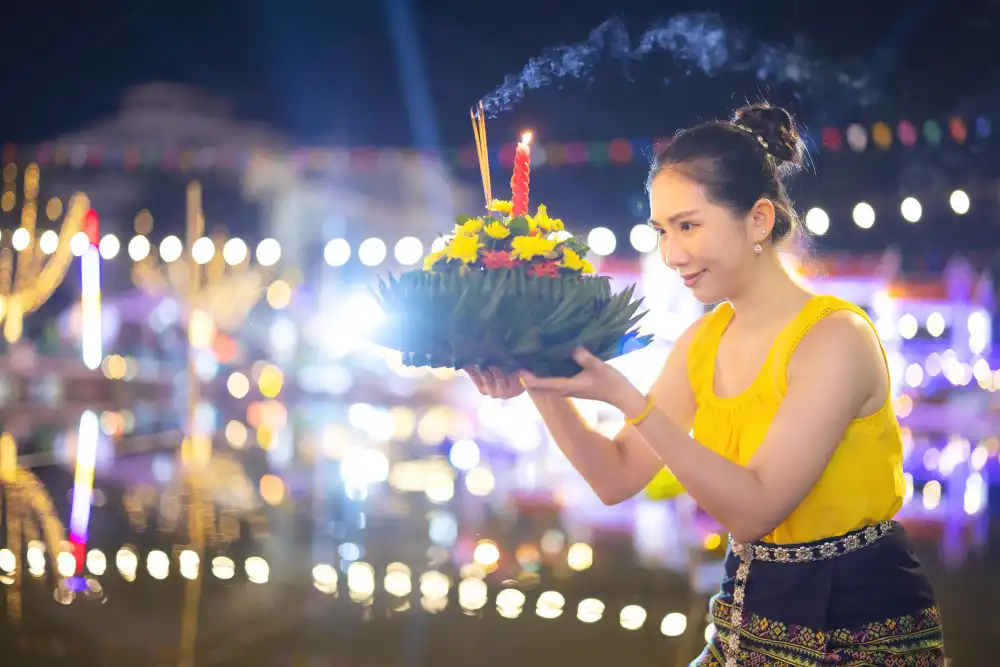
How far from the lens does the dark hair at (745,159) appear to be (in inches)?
73.7

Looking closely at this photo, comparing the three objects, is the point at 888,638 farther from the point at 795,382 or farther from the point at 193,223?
the point at 193,223

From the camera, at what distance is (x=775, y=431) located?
175cm

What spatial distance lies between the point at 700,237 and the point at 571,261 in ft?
0.82

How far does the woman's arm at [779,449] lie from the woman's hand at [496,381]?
0.86 feet

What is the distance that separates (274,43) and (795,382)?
28.0ft

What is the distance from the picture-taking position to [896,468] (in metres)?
1.85

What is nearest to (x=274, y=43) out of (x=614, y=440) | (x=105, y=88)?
(x=105, y=88)

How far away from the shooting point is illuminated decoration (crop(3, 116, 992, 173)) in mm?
9531

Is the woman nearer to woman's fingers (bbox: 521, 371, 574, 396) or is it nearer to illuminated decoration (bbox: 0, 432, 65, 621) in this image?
woman's fingers (bbox: 521, 371, 574, 396)

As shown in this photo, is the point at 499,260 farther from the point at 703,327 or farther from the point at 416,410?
the point at 416,410

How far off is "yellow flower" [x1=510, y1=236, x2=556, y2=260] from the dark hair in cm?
24

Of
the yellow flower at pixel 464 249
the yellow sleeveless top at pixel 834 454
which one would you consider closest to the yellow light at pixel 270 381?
the yellow flower at pixel 464 249

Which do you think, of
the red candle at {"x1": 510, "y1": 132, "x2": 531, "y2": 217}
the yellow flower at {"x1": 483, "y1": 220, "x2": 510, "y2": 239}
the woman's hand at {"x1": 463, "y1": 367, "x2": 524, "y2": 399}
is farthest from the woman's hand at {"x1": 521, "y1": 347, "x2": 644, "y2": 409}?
the red candle at {"x1": 510, "y1": 132, "x2": 531, "y2": 217}

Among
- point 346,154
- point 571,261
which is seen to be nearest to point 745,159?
point 571,261
